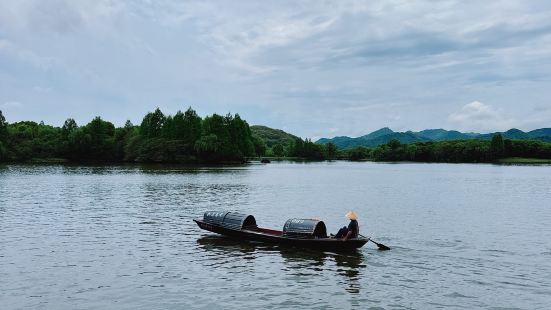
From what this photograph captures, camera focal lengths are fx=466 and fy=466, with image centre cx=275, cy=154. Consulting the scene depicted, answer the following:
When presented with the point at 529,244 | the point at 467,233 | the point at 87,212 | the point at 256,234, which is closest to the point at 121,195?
the point at 87,212

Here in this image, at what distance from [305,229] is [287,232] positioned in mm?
1475

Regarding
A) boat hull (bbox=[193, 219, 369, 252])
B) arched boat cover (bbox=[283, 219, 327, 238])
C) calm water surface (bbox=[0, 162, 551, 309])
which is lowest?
calm water surface (bbox=[0, 162, 551, 309])

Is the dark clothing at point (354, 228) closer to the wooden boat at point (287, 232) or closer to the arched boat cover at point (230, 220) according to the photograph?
the wooden boat at point (287, 232)

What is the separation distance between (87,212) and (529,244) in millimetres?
44620

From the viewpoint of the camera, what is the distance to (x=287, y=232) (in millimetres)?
33812

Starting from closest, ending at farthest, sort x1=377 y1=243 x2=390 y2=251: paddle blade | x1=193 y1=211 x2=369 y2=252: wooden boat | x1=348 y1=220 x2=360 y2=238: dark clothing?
1. x1=348 y1=220 x2=360 y2=238: dark clothing
2. x1=193 y1=211 x2=369 y2=252: wooden boat
3. x1=377 y1=243 x2=390 y2=251: paddle blade

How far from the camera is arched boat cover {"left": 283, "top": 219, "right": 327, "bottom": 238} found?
33.0 m

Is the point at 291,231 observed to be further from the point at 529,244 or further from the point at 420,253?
the point at 529,244

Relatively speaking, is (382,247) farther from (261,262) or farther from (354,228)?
(261,262)

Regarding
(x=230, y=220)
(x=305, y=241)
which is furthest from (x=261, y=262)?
(x=230, y=220)

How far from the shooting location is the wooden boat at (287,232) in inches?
1277

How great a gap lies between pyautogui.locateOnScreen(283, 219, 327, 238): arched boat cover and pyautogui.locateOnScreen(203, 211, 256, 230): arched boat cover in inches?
164

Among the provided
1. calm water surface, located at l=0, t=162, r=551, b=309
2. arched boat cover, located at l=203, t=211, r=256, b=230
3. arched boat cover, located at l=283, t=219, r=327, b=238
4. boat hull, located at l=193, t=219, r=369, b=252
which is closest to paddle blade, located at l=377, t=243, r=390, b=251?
calm water surface, located at l=0, t=162, r=551, b=309

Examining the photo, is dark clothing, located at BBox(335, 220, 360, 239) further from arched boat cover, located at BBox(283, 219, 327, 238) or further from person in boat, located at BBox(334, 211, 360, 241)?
arched boat cover, located at BBox(283, 219, 327, 238)
